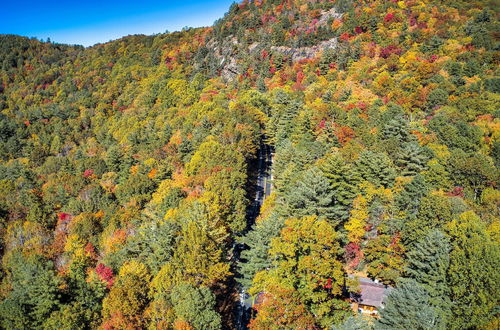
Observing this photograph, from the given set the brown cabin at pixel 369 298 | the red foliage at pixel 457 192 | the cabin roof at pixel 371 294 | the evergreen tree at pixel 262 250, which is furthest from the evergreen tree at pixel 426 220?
the evergreen tree at pixel 262 250

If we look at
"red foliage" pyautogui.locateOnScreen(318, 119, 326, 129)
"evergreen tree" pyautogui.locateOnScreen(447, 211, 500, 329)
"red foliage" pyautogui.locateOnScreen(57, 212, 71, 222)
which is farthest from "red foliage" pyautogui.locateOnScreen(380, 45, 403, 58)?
"red foliage" pyautogui.locateOnScreen(57, 212, 71, 222)

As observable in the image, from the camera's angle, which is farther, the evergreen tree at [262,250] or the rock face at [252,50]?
the rock face at [252,50]

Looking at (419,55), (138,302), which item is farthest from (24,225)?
(419,55)

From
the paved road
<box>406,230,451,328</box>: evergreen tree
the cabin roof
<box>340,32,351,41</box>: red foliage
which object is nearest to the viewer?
<box>406,230,451,328</box>: evergreen tree

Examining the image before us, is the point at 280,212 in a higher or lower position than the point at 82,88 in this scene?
lower

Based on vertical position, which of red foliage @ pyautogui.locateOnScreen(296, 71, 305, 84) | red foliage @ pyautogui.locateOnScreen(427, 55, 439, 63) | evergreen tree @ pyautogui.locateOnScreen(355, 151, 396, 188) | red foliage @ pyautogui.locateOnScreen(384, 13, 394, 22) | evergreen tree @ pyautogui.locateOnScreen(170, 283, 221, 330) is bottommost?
evergreen tree @ pyautogui.locateOnScreen(170, 283, 221, 330)

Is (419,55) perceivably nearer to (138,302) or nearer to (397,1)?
(397,1)

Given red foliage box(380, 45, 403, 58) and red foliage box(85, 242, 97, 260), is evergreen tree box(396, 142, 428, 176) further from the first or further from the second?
red foliage box(85, 242, 97, 260)

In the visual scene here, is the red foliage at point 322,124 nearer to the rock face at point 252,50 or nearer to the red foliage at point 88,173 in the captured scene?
the rock face at point 252,50
